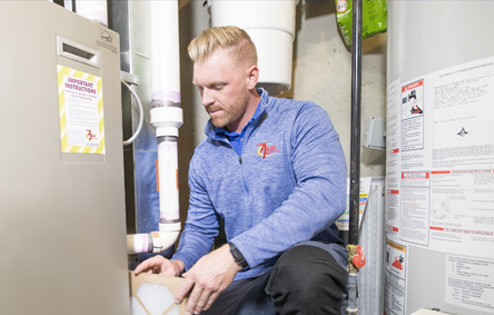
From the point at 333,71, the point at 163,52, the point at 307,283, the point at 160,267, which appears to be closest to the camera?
the point at 307,283

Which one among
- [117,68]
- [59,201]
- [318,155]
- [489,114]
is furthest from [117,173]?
[489,114]

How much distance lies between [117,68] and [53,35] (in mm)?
158

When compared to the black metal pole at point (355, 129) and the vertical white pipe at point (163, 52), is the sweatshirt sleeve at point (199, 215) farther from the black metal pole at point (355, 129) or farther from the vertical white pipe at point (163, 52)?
the black metal pole at point (355, 129)

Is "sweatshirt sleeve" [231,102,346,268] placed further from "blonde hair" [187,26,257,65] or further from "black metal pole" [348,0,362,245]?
"blonde hair" [187,26,257,65]

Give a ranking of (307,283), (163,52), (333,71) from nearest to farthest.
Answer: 1. (307,283)
2. (163,52)
3. (333,71)

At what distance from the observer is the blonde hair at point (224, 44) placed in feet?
2.95

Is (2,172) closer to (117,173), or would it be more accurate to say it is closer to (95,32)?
(117,173)

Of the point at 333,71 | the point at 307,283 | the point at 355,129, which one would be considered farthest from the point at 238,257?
the point at 333,71

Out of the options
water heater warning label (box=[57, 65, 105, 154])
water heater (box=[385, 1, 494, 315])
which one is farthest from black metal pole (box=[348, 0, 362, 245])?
water heater warning label (box=[57, 65, 105, 154])

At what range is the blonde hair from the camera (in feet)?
2.95

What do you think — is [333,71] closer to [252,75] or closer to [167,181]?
[252,75]

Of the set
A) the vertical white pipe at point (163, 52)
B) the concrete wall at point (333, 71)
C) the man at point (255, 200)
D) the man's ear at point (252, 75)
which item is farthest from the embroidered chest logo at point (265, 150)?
the concrete wall at point (333, 71)

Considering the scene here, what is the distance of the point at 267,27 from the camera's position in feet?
3.54

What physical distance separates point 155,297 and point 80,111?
447 millimetres
